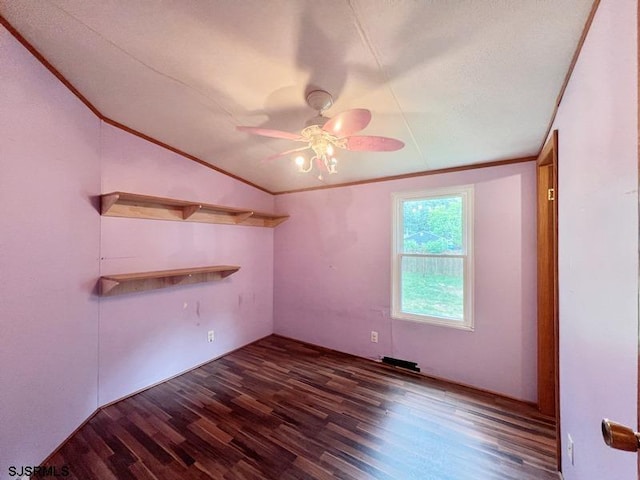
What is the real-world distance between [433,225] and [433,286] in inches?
25.9

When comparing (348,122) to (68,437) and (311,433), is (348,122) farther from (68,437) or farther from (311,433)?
(68,437)

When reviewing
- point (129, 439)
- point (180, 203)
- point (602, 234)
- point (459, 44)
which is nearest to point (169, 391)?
point (129, 439)

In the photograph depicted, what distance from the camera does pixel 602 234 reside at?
95cm

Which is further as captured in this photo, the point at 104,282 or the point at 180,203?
the point at 180,203

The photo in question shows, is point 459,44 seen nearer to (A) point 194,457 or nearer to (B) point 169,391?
(A) point 194,457

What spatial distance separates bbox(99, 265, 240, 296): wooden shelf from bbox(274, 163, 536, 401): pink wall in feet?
3.73

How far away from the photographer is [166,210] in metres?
2.63

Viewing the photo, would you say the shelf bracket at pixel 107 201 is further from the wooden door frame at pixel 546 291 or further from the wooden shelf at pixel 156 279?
the wooden door frame at pixel 546 291

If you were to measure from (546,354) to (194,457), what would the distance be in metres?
2.81

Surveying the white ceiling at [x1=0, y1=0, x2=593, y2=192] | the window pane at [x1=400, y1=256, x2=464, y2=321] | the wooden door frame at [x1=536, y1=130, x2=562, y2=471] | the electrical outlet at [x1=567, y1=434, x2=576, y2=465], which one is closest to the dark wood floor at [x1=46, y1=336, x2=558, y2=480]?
the wooden door frame at [x1=536, y1=130, x2=562, y2=471]

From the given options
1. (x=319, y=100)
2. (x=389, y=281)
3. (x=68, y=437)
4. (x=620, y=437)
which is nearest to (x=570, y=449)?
(x=620, y=437)

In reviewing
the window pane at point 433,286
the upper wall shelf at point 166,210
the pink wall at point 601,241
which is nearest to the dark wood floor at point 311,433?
the pink wall at point 601,241

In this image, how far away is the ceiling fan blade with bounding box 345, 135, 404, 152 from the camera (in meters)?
1.49

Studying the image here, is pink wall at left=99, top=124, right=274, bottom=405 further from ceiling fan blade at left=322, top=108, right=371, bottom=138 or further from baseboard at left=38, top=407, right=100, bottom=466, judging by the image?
ceiling fan blade at left=322, top=108, right=371, bottom=138
